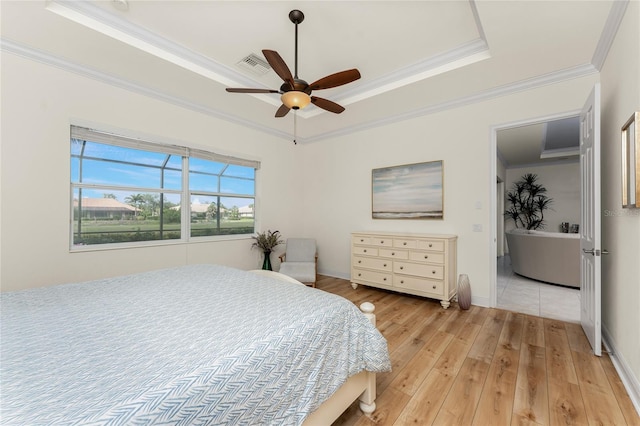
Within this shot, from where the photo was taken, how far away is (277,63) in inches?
78.6

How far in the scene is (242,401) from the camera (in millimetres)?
917

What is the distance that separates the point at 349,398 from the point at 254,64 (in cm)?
312

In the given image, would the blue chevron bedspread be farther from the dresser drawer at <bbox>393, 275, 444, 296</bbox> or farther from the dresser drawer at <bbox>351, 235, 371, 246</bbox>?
the dresser drawer at <bbox>351, 235, 371, 246</bbox>

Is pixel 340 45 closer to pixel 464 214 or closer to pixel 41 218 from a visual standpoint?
pixel 464 214

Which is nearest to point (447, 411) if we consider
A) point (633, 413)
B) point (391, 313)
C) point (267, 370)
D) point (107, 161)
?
point (633, 413)

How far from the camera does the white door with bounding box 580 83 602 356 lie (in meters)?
2.14

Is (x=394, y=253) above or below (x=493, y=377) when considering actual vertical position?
above

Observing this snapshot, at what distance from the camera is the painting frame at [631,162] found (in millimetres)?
1635

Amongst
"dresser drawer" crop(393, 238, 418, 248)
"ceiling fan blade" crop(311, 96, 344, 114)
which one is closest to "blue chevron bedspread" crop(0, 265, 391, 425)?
"ceiling fan blade" crop(311, 96, 344, 114)

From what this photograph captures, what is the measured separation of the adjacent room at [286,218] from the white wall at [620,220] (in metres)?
0.03

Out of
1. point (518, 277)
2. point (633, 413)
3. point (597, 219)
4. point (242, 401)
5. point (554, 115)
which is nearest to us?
point (242, 401)

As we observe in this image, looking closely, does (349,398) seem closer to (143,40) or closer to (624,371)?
(624,371)

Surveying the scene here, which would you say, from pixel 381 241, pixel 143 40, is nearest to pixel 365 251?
pixel 381 241

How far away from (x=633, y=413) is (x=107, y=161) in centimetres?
488
